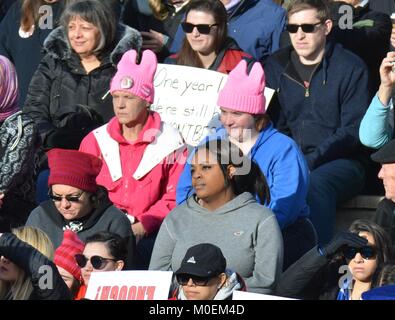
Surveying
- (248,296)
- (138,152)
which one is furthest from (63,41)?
(248,296)

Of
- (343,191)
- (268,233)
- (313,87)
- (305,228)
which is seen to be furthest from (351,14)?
(268,233)

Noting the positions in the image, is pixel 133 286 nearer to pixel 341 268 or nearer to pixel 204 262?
pixel 204 262

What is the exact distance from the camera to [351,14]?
12914 mm

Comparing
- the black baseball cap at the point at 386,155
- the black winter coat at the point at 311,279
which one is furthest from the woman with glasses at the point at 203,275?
the black baseball cap at the point at 386,155

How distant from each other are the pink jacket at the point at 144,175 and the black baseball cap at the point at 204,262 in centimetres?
208

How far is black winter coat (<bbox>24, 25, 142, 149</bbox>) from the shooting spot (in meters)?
12.4

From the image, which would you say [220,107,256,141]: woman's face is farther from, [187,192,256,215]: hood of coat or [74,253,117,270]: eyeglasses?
[74,253,117,270]: eyeglasses

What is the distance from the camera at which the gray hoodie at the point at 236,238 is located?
995 centimetres

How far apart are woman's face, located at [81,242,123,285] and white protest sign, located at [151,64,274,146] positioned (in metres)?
2.14

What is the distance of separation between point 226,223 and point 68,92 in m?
2.95

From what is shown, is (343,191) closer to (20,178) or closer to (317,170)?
(317,170)

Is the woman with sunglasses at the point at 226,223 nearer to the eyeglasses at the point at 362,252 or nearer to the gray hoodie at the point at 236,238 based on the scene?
the gray hoodie at the point at 236,238

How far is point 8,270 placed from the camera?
965 centimetres

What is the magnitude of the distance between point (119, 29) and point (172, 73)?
1.98 feet
